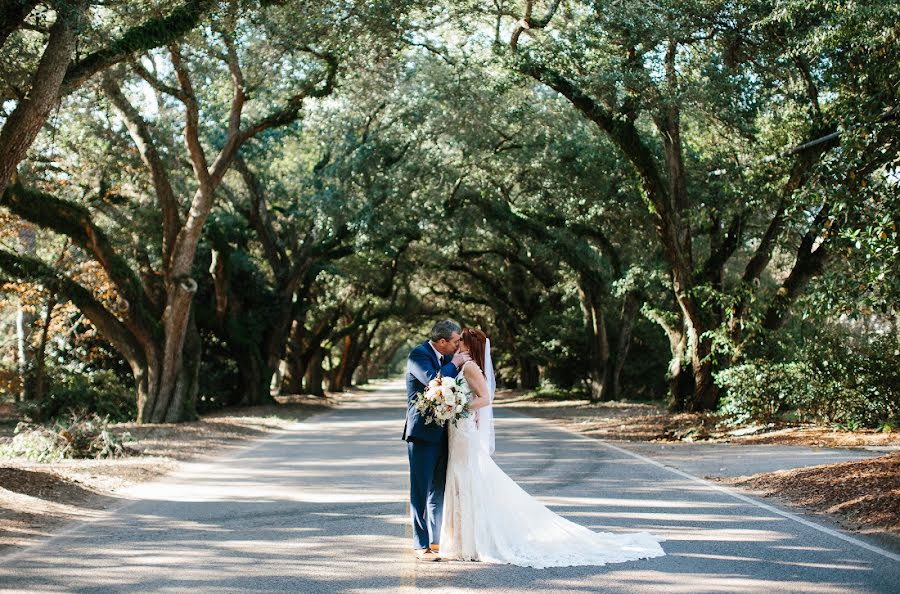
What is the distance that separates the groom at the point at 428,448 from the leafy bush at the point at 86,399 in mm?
18292

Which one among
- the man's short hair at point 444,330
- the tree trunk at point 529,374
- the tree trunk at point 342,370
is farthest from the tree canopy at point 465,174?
the tree trunk at point 342,370

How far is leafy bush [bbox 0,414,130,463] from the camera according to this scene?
13.9m

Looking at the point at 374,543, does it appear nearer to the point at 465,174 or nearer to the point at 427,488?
the point at 427,488

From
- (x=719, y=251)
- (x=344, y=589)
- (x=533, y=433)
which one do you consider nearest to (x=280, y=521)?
(x=344, y=589)

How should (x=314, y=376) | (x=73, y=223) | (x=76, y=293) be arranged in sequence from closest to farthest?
(x=73, y=223)
(x=76, y=293)
(x=314, y=376)

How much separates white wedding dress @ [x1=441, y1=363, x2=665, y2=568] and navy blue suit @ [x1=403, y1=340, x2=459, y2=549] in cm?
8

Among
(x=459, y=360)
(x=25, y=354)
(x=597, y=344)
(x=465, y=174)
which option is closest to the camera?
(x=459, y=360)

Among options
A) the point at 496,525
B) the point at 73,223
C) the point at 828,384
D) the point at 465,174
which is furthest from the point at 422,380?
the point at 465,174

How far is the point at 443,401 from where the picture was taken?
24.2 feet

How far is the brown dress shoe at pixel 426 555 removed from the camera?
7.21m

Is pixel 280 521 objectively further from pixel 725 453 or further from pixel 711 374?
pixel 711 374

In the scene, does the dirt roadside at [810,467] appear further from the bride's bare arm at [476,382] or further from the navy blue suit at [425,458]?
the navy blue suit at [425,458]

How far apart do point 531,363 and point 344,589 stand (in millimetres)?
47022

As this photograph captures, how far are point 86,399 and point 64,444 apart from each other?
12.4 m
